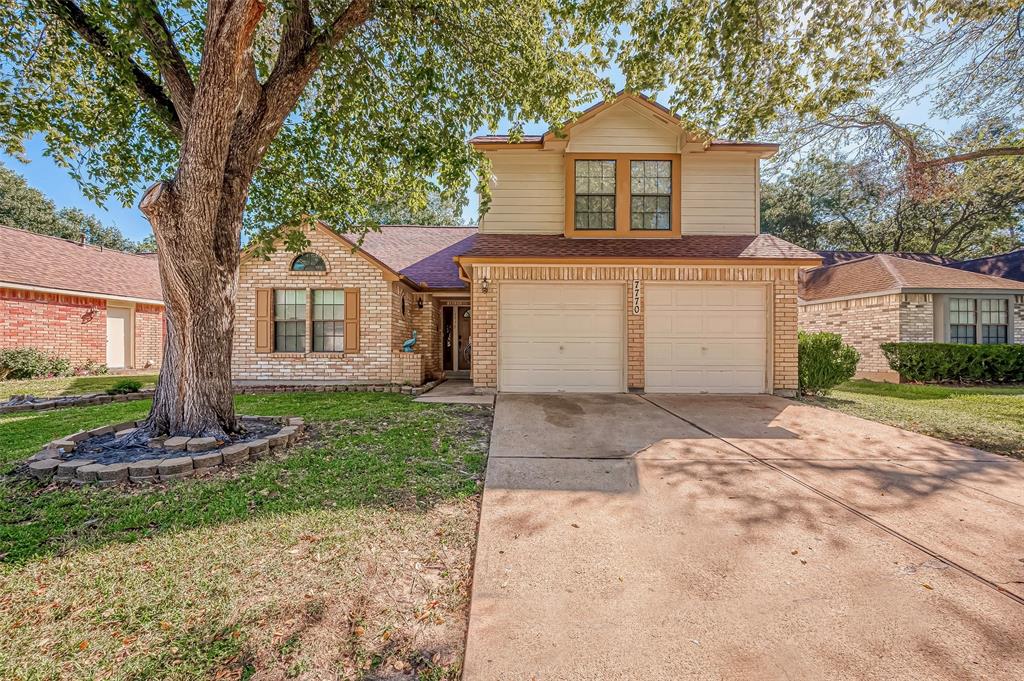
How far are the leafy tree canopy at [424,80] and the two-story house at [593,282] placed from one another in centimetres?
147

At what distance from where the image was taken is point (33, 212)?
87.0 ft

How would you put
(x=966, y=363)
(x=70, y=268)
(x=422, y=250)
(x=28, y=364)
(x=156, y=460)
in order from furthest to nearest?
(x=422, y=250) → (x=70, y=268) → (x=28, y=364) → (x=966, y=363) → (x=156, y=460)

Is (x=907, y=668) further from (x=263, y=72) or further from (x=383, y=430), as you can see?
(x=263, y=72)

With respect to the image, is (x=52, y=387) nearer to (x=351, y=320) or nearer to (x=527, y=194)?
(x=351, y=320)

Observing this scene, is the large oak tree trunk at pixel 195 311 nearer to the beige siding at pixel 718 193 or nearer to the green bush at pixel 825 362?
the beige siding at pixel 718 193

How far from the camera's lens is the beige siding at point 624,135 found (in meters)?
8.70

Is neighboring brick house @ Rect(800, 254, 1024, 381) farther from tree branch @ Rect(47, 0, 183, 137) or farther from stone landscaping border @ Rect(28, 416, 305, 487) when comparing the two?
tree branch @ Rect(47, 0, 183, 137)

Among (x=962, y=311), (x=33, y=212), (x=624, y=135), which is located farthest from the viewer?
(x=33, y=212)

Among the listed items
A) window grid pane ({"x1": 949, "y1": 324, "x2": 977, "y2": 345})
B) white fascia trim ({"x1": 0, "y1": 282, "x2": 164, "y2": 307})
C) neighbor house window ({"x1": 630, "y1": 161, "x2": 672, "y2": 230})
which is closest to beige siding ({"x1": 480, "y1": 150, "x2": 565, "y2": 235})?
neighbor house window ({"x1": 630, "y1": 161, "x2": 672, "y2": 230})

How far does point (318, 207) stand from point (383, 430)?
4307 millimetres

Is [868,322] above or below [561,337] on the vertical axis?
above

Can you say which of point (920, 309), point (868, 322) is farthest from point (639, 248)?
point (920, 309)

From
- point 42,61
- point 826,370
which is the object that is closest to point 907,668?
point 826,370

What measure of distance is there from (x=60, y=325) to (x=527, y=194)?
14.7 meters
